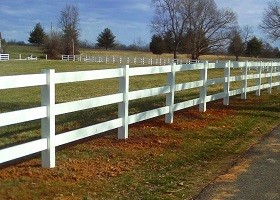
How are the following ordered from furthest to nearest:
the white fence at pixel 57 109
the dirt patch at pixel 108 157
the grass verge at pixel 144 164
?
the dirt patch at pixel 108 157 < the white fence at pixel 57 109 < the grass verge at pixel 144 164

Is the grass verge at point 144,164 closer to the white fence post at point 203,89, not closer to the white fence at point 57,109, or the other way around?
the white fence at point 57,109

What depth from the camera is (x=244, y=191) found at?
227 inches

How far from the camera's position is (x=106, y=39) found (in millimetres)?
131250

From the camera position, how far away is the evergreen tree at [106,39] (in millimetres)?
129575

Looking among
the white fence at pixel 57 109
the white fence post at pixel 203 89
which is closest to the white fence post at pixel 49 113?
the white fence at pixel 57 109

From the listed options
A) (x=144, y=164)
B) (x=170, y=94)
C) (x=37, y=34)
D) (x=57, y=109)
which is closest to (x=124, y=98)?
(x=144, y=164)

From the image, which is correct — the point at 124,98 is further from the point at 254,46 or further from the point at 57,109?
the point at 254,46

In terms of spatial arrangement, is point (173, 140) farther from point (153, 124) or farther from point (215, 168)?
point (215, 168)

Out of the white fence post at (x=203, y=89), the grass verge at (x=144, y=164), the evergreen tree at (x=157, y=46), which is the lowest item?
the grass verge at (x=144, y=164)

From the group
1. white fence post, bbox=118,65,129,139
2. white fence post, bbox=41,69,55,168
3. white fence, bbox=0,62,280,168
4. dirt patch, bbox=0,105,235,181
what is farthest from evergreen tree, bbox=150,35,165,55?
white fence post, bbox=41,69,55,168

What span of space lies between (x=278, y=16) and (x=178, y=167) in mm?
52160

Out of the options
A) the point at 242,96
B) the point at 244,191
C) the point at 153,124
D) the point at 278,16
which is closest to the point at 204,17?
the point at 278,16

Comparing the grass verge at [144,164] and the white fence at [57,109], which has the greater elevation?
the white fence at [57,109]

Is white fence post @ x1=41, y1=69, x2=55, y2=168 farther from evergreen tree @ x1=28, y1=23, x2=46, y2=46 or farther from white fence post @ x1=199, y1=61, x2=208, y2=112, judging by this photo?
evergreen tree @ x1=28, y1=23, x2=46, y2=46
